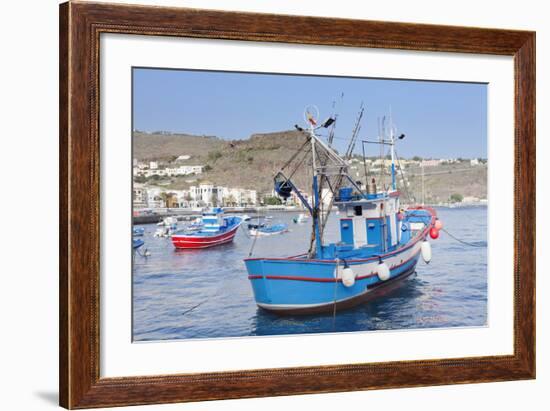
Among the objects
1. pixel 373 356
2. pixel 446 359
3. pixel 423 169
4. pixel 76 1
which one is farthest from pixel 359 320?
pixel 76 1

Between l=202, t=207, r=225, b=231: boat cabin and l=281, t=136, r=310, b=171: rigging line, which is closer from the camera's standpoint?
l=202, t=207, r=225, b=231: boat cabin

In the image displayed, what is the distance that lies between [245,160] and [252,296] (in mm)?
704

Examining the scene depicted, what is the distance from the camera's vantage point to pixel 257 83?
4.25 meters

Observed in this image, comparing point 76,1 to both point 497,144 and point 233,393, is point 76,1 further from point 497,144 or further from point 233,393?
point 497,144

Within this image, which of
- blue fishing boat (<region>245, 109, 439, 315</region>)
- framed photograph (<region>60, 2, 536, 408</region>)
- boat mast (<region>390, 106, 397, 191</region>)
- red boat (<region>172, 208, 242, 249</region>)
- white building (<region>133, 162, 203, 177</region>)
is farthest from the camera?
boat mast (<region>390, 106, 397, 191</region>)

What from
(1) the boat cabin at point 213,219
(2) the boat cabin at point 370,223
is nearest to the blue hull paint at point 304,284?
(2) the boat cabin at point 370,223

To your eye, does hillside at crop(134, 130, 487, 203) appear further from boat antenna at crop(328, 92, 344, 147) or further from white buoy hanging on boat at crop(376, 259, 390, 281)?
white buoy hanging on boat at crop(376, 259, 390, 281)

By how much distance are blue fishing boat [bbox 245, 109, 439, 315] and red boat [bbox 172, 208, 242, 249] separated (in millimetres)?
190

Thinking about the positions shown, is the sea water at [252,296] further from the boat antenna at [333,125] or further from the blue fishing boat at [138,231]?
the boat antenna at [333,125]

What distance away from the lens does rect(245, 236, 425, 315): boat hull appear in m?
4.29

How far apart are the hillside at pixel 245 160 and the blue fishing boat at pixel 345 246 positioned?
7 cm

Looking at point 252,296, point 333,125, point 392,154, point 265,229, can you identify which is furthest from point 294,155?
point 252,296

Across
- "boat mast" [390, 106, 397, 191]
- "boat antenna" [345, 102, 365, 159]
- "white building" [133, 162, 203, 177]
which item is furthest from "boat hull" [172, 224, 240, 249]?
"boat mast" [390, 106, 397, 191]

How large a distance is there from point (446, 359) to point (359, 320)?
545 mm
